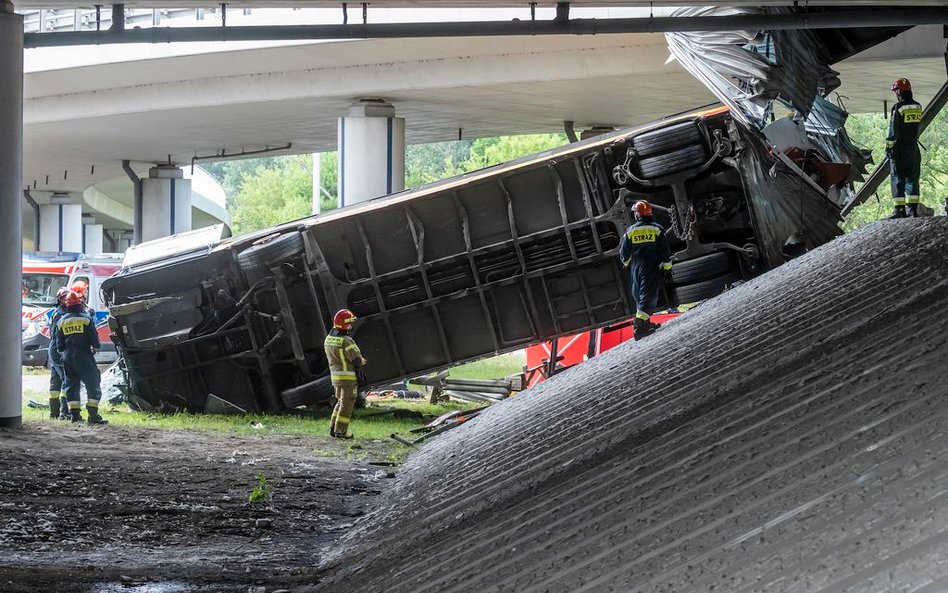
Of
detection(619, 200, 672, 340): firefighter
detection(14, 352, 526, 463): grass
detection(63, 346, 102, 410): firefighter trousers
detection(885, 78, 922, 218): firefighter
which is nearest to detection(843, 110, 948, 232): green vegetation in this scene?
detection(885, 78, 922, 218): firefighter

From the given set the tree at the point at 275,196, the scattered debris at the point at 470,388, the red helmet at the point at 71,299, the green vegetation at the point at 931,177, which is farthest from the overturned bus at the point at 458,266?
the tree at the point at 275,196

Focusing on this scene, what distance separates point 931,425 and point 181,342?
12196 millimetres

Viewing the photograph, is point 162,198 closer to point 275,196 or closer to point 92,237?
point 92,237

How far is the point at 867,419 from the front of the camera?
4.32 metres

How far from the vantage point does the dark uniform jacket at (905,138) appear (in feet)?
42.7

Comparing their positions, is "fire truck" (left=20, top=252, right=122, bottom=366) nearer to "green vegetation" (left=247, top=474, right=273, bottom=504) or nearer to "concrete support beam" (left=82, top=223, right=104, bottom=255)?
"green vegetation" (left=247, top=474, right=273, bottom=504)

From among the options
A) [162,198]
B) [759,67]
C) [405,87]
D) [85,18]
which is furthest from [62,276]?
[759,67]

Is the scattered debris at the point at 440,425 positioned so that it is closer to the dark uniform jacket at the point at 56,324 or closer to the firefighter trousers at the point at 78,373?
the firefighter trousers at the point at 78,373

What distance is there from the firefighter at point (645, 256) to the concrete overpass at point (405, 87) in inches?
124

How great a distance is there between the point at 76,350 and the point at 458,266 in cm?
494

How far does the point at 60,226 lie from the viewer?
41062 mm

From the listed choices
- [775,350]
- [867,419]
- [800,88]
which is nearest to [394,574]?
[867,419]

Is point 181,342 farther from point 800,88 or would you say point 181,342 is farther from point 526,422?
point 800,88

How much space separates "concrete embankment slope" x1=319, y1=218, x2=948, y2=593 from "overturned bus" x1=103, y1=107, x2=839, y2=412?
3326 millimetres
